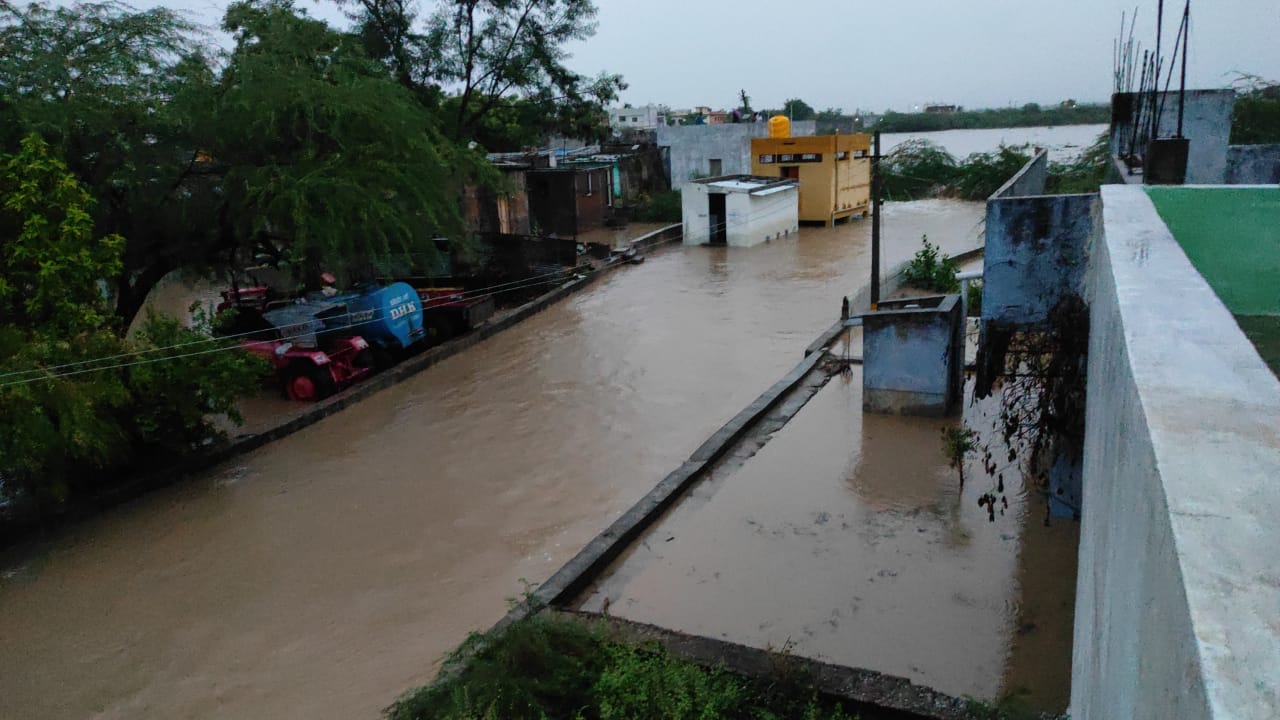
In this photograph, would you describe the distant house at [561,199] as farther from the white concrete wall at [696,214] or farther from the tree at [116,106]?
the tree at [116,106]

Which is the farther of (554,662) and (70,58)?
(70,58)

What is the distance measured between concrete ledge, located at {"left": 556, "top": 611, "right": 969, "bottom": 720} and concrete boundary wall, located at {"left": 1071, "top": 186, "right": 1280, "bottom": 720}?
2.30 m

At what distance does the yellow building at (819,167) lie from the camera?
28.0 metres

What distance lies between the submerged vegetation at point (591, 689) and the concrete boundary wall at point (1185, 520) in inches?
95.6

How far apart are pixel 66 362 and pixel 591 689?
21.9ft

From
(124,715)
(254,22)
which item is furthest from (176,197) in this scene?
(124,715)

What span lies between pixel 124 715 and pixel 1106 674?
642 centimetres

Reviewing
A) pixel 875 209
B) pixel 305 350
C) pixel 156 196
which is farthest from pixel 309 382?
pixel 875 209

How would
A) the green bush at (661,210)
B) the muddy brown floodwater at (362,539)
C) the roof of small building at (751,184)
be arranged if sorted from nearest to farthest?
the muddy brown floodwater at (362,539) < the roof of small building at (751,184) < the green bush at (661,210)

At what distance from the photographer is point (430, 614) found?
685 cm

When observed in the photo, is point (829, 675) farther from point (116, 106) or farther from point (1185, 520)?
point (116, 106)

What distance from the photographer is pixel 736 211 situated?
24844 mm

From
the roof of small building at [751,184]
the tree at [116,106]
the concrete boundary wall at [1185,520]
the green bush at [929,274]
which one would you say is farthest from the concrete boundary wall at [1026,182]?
the roof of small building at [751,184]

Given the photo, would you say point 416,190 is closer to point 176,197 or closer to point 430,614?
point 176,197
